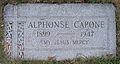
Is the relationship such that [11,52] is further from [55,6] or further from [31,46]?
[55,6]

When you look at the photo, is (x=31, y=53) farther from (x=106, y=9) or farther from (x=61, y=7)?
(x=106, y=9)

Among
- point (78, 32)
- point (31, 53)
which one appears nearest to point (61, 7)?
point (78, 32)

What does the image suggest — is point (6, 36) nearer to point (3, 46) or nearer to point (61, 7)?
point (3, 46)

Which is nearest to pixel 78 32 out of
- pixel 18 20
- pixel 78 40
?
pixel 78 40

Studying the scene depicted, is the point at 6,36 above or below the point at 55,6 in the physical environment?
below

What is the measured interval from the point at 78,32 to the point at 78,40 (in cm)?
10

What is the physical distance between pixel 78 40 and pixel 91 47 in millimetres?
188

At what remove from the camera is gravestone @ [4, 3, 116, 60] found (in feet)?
15.0

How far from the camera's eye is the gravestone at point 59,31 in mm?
4566

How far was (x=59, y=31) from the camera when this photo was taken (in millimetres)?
4602

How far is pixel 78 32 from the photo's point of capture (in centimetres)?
461

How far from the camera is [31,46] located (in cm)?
457

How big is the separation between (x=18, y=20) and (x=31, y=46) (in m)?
0.36

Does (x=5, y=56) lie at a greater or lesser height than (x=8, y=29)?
lesser
